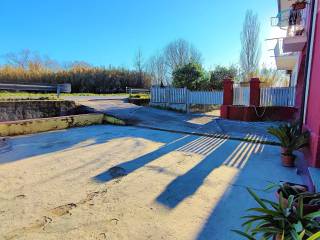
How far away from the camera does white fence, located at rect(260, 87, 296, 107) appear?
11773mm

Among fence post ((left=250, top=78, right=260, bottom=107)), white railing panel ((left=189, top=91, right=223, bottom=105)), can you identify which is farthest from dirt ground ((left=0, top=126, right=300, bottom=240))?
white railing panel ((left=189, top=91, right=223, bottom=105))

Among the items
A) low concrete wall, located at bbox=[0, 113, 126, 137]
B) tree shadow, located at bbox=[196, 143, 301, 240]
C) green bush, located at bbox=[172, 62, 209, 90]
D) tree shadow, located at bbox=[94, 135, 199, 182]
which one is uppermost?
green bush, located at bbox=[172, 62, 209, 90]

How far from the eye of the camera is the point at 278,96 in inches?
469

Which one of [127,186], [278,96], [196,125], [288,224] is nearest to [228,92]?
[278,96]

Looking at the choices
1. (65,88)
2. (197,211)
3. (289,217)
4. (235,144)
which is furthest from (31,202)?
(65,88)

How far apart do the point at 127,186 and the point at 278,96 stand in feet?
32.9

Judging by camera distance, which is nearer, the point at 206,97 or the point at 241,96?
the point at 241,96

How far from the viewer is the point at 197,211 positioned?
129 inches

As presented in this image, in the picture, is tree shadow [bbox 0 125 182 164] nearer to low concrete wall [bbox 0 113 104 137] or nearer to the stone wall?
low concrete wall [bbox 0 113 104 137]

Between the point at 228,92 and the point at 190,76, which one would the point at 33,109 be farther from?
the point at 190,76

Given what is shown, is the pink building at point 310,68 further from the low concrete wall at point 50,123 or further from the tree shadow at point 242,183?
the low concrete wall at point 50,123

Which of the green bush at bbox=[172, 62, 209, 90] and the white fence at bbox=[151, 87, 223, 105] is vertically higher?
the green bush at bbox=[172, 62, 209, 90]

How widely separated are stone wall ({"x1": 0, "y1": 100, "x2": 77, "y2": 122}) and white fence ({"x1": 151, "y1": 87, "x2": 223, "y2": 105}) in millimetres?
5406

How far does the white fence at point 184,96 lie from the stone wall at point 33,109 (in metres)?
5.41
